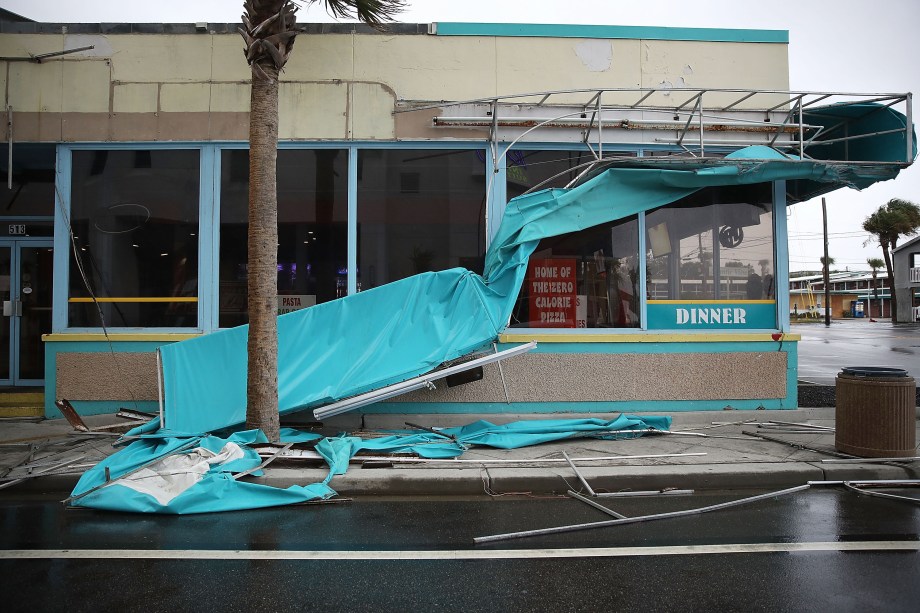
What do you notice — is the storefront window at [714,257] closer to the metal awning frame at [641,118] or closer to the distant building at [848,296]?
the metal awning frame at [641,118]

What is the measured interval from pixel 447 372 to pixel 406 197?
→ 278cm

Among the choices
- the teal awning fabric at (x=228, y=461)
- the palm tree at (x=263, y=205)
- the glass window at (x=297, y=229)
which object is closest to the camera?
the teal awning fabric at (x=228, y=461)

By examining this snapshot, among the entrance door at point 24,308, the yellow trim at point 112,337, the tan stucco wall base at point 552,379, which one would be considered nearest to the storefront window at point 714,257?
the tan stucco wall base at point 552,379

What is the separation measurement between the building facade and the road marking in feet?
13.5

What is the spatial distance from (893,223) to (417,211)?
182ft

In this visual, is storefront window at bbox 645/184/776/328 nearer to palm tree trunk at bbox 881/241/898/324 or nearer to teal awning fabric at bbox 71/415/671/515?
teal awning fabric at bbox 71/415/671/515

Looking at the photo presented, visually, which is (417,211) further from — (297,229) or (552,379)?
(552,379)

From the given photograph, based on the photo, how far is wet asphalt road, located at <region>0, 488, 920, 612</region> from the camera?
3289 mm

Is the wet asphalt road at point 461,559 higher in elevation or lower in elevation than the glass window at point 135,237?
lower

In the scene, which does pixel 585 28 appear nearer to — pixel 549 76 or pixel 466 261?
pixel 549 76

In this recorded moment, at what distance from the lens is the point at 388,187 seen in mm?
8445

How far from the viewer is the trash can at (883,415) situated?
598 centimetres

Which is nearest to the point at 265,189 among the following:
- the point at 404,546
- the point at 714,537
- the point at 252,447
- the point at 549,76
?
the point at 252,447

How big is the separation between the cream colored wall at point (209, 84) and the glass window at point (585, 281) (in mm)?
2039
